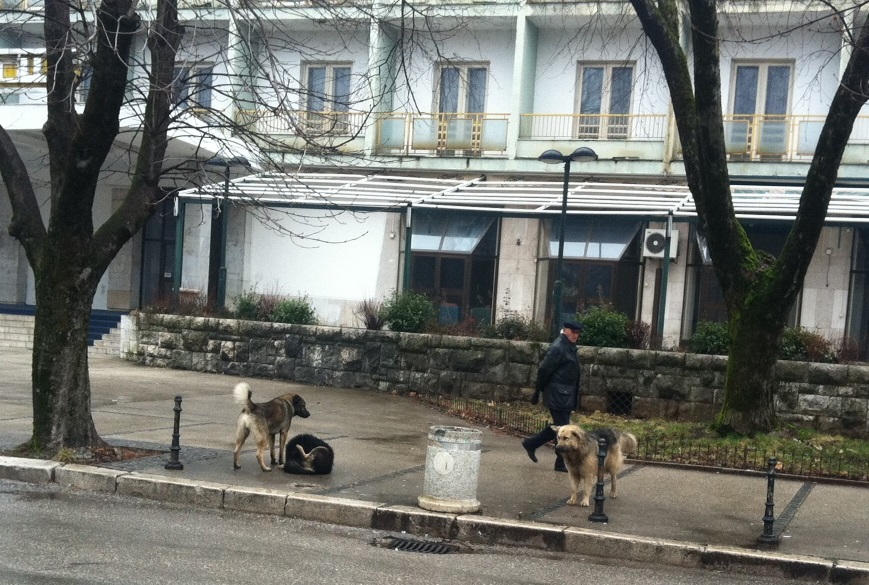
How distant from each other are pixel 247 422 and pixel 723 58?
16963 millimetres

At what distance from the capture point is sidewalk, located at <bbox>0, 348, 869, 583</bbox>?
8227mm

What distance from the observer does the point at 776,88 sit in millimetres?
23047

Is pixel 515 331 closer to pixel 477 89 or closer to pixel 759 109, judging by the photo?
pixel 477 89

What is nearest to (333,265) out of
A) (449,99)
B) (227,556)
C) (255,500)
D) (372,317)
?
(449,99)

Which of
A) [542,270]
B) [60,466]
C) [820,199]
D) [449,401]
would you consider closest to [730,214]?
[820,199]

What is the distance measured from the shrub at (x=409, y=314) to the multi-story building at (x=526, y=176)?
102 cm

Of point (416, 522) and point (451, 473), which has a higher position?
point (451, 473)

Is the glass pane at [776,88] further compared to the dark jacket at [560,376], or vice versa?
the glass pane at [776,88]

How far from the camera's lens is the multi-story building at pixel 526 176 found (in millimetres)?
21594

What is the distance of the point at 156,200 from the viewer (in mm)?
10859

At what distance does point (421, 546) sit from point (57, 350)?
458cm

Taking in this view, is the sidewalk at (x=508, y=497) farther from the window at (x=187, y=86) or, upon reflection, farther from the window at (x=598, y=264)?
the window at (x=598, y=264)

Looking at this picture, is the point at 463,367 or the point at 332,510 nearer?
the point at 332,510

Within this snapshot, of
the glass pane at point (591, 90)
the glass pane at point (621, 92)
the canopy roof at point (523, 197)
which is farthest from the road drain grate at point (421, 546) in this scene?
the glass pane at point (591, 90)
